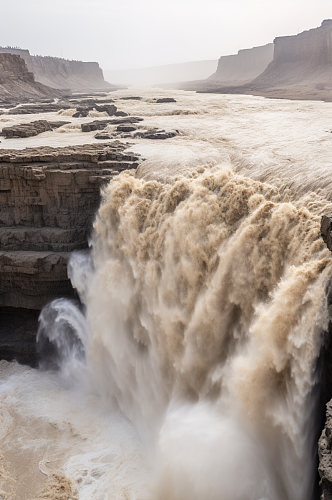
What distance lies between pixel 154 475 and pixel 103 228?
661 cm

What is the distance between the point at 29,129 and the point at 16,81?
38.3 metres

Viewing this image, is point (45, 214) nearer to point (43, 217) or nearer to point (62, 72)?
point (43, 217)

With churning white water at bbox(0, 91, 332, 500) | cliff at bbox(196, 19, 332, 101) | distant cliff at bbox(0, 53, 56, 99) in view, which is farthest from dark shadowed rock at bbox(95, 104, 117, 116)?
cliff at bbox(196, 19, 332, 101)

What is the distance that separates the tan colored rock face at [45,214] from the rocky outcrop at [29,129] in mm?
5779

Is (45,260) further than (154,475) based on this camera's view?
Yes

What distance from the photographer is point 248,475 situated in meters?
7.83

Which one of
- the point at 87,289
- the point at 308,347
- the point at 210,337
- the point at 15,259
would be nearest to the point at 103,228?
the point at 87,289

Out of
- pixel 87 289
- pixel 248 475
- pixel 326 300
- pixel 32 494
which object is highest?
pixel 326 300

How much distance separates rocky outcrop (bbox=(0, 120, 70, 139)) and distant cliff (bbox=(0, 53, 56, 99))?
29970mm

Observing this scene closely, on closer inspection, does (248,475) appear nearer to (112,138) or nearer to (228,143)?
(228,143)

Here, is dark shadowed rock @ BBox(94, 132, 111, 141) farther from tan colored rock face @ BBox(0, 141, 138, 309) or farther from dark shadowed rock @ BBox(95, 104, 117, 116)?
dark shadowed rock @ BBox(95, 104, 117, 116)

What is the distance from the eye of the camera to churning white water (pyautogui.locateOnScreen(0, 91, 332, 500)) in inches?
303

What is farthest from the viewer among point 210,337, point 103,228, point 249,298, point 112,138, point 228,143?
point 112,138

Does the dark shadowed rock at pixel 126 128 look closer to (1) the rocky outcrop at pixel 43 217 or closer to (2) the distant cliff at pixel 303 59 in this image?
(1) the rocky outcrop at pixel 43 217
